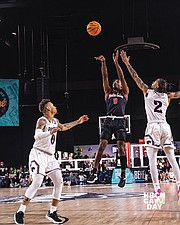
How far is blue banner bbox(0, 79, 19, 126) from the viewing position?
1784cm

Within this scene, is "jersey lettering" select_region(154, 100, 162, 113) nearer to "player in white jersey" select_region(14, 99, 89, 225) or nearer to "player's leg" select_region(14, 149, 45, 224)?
"player in white jersey" select_region(14, 99, 89, 225)

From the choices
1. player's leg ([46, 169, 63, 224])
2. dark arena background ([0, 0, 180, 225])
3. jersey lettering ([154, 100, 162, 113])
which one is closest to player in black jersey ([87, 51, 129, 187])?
jersey lettering ([154, 100, 162, 113])

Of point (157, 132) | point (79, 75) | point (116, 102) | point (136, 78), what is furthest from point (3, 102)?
point (157, 132)

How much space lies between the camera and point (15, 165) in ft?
69.9

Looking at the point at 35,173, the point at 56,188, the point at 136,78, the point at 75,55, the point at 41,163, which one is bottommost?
the point at 56,188

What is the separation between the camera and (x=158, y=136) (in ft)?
19.3

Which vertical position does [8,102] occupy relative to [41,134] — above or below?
above

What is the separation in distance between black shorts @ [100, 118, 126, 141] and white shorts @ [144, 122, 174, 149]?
719 mm

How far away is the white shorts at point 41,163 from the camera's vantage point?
217 inches

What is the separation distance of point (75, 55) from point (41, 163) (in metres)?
14.6

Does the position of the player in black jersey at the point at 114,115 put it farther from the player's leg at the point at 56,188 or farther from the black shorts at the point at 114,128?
the player's leg at the point at 56,188

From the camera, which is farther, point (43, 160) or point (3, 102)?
point (3, 102)

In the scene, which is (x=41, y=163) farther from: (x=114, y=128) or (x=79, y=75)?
(x=79, y=75)

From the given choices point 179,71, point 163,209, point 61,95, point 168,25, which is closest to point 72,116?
point 61,95
